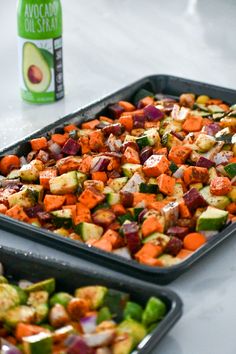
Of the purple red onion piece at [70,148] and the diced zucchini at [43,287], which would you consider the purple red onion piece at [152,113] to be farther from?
the diced zucchini at [43,287]

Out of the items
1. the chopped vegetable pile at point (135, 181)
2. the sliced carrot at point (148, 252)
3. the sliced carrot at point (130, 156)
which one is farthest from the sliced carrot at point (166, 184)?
the sliced carrot at point (148, 252)

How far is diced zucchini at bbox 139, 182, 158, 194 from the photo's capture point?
167 cm

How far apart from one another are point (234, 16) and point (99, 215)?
1610 mm

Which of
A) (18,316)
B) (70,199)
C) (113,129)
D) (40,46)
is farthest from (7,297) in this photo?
(40,46)

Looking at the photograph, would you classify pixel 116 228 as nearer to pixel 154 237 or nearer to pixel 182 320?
pixel 154 237

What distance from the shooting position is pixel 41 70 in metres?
2.19

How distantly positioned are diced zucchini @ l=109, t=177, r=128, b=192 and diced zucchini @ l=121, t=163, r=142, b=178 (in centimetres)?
2

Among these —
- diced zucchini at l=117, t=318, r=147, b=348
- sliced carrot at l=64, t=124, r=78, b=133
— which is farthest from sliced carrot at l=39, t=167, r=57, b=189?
diced zucchini at l=117, t=318, r=147, b=348

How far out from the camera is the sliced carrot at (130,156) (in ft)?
5.83

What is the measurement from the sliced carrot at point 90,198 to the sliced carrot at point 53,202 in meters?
0.04

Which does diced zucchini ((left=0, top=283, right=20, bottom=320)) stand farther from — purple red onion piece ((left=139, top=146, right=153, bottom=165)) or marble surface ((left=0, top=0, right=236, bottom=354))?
purple red onion piece ((left=139, top=146, right=153, bottom=165))

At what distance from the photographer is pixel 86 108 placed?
2.03 m

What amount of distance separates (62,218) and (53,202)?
7 centimetres

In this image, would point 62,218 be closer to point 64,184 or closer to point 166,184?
point 64,184
